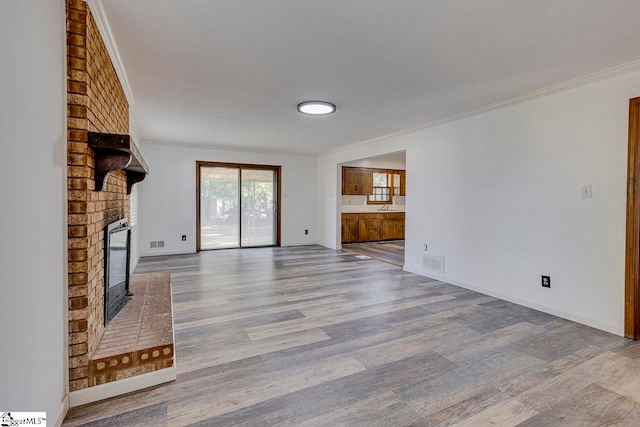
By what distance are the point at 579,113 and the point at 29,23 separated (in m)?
4.05

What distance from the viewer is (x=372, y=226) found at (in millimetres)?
8695

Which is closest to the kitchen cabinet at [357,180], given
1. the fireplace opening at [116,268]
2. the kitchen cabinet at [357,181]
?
the kitchen cabinet at [357,181]

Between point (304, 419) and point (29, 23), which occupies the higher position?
point (29, 23)

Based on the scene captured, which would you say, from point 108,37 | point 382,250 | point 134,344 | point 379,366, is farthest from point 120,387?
point 382,250

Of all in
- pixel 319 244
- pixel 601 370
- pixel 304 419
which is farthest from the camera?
pixel 319 244

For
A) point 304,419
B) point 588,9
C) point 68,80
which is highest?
point 588,9

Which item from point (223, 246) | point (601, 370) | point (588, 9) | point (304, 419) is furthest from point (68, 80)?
point (223, 246)

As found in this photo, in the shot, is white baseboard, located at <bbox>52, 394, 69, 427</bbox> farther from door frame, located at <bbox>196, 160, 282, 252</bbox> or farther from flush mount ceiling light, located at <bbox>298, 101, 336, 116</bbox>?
door frame, located at <bbox>196, 160, 282, 252</bbox>

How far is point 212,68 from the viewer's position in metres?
2.75

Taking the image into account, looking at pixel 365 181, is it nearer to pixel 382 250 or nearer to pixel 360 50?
pixel 382 250

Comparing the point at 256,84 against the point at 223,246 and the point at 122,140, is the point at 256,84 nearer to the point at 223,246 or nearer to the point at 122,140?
the point at 122,140

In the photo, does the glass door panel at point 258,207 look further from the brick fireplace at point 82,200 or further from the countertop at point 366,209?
the brick fireplace at point 82,200

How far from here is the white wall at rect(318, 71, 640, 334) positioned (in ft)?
9.03

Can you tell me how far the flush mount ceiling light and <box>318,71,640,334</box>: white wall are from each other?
68.3 inches
